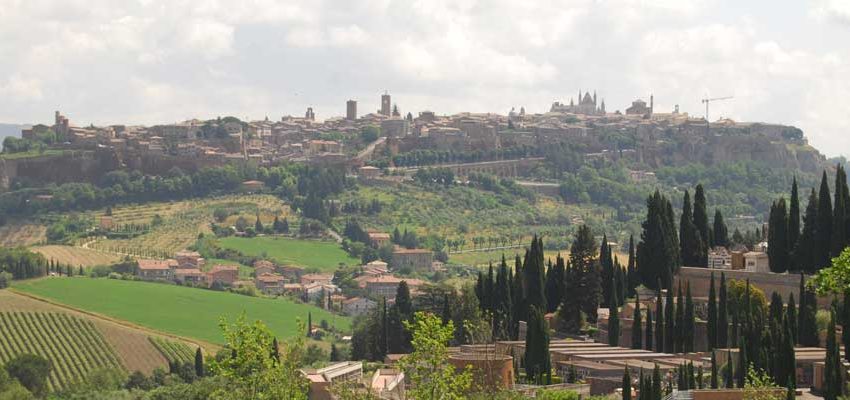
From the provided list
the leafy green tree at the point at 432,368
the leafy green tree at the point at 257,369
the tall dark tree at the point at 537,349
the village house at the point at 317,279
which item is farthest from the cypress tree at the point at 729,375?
the village house at the point at 317,279

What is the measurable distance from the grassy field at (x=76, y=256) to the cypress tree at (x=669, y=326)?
76.0m

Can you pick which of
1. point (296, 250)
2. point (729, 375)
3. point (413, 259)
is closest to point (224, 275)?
point (296, 250)

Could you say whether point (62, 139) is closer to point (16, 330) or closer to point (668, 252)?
point (16, 330)

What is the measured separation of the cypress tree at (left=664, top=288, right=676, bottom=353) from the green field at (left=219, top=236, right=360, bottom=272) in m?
75.6

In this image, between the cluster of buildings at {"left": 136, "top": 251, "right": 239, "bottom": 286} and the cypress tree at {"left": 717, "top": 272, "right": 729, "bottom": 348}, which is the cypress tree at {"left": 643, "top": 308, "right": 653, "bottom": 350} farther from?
the cluster of buildings at {"left": 136, "top": 251, "right": 239, "bottom": 286}

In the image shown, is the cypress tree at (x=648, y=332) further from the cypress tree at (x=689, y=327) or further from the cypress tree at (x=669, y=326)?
the cypress tree at (x=689, y=327)

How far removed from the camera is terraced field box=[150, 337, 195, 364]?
94.3 metres

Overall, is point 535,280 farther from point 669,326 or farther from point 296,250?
point 296,250

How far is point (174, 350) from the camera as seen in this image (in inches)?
3873

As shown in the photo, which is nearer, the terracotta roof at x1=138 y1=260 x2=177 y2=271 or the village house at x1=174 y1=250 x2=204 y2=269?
the terracotta roof at x1=138 y1=260 x2=177 y2=271

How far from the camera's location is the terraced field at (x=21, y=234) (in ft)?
Result: 486

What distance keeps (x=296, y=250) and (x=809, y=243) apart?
270ft

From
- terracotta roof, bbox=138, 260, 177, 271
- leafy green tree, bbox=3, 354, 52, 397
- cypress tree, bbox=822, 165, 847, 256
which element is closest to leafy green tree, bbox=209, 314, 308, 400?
cypress tree, bbox=822, 165, 847, 256

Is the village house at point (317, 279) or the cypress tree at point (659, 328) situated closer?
the cypress tree at point (659, 328)
